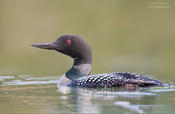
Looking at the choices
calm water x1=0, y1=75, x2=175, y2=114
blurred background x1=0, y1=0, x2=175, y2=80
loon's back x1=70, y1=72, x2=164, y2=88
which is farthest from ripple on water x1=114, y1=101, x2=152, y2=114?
blurred background x1=0, y1=0, x2=175, y2=80

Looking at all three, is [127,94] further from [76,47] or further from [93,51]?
[93,51]

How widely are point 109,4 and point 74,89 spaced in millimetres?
10378

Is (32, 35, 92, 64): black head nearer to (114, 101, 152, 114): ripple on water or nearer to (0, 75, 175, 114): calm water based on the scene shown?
(0, 75, 175, 114): calm water

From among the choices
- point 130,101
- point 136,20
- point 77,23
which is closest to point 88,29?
point 77,23

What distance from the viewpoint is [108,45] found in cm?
1425

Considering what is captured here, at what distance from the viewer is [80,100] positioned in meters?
6.16

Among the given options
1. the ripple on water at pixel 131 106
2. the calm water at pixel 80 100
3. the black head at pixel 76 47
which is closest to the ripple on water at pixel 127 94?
the calm water at pixel 80 100

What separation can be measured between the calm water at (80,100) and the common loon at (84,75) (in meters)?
0.14

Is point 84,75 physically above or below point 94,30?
below

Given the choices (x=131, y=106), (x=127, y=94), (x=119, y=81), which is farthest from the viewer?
(x=119, y=81)

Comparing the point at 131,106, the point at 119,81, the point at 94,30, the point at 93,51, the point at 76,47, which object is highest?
the point at 94,30

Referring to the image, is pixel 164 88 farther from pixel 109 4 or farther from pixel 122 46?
pixel 109 4

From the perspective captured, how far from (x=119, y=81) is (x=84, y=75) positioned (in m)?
1.10

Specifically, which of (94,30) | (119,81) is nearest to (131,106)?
(119,81)
